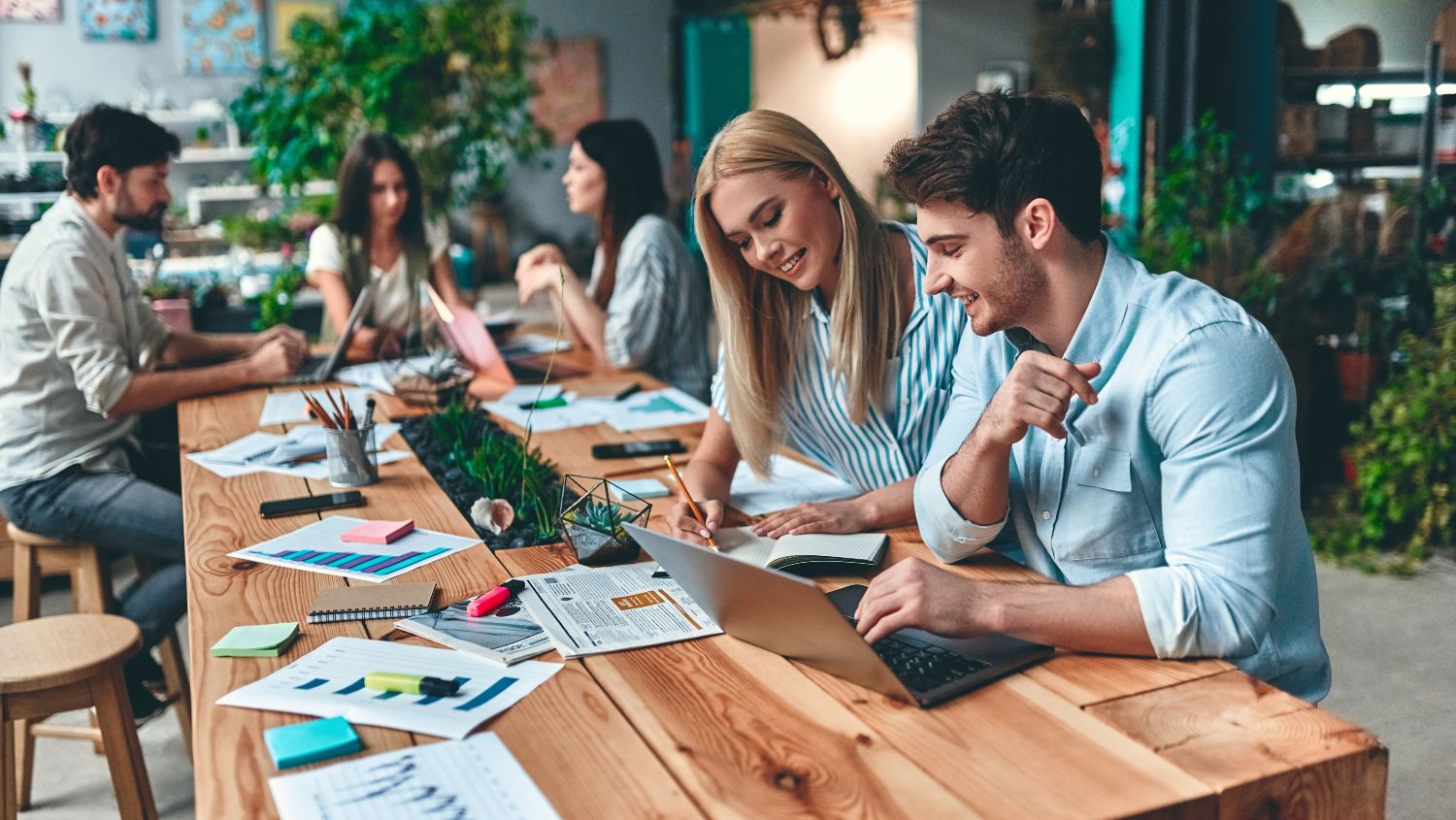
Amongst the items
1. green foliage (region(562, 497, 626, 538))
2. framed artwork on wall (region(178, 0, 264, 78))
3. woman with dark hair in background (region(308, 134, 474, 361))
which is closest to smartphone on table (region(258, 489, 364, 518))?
green foliage (region(562, 497, 626, 538))

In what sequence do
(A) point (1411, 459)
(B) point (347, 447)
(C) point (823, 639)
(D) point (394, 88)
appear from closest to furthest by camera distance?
(C) point (823, 639)
(B) point (347, 447)
(A) point (1411, 459)
(D) point (394, 88)

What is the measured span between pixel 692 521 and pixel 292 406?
5.09 feet

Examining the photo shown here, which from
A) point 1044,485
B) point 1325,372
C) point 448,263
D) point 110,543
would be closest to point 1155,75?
point 1325,372

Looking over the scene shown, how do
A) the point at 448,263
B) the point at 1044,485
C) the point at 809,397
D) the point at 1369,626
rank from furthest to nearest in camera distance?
the point at 448,263, the point at 1369,626, the point at 809,397, the point at 1044,485

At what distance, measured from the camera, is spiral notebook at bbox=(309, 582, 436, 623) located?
1564mm

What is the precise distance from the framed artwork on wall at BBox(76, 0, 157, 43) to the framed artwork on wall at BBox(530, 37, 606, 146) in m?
3.18

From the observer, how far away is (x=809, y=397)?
2217 mm

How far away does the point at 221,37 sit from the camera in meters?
10.4

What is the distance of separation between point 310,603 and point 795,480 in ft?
3.15

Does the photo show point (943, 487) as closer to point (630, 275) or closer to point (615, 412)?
point (615, 412)

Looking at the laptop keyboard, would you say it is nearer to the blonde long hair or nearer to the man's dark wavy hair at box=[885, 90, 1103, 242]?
the man's dark wavy hair at box=[885, 90, 1103, 242]

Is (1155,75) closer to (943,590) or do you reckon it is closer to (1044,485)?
(1044,485)

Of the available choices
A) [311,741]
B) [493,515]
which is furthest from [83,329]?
[311,741]

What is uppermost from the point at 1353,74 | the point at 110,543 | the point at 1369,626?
the point at 1353,74
